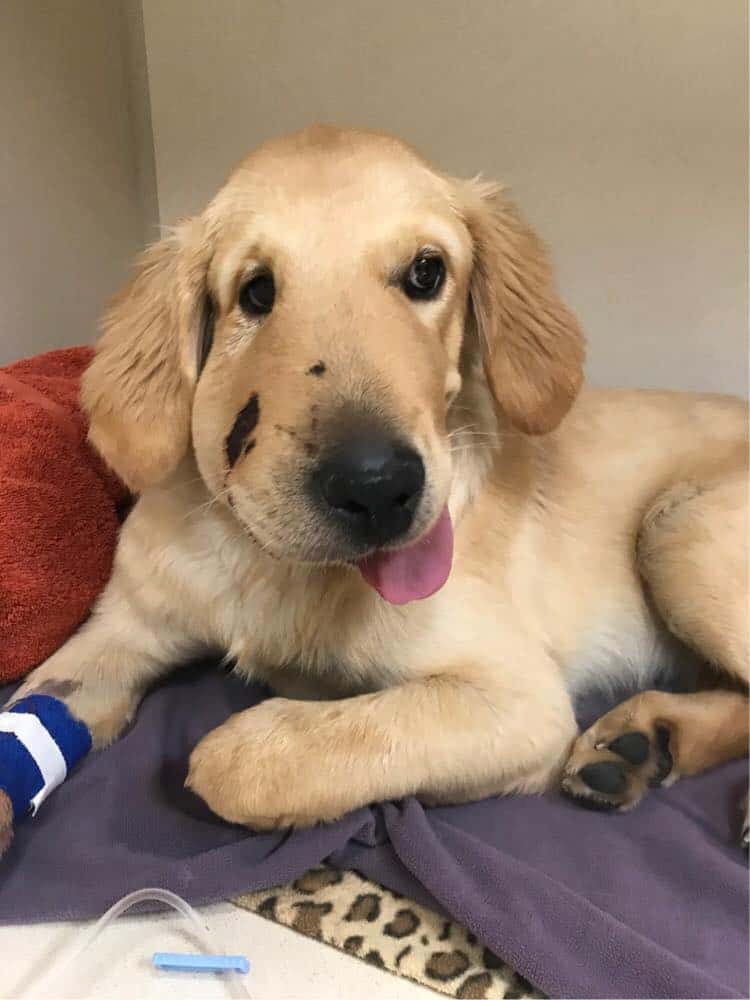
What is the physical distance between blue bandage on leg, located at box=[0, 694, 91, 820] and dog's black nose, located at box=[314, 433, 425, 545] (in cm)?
73

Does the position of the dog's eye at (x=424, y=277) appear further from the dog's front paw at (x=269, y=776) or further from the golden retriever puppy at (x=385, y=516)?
the dog's front paw at (x=269, y=776)

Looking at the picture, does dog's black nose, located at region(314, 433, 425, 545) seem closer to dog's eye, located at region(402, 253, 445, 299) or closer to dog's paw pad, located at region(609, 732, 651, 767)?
dog's eye, located at region(402, 253, 445, 299)

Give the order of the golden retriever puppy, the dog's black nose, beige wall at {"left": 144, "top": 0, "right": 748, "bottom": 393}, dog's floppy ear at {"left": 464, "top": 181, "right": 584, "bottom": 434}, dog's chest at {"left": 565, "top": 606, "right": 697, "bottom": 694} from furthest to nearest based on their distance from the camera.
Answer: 1. beige wall at {"left": 144, "top": 0, "right": 748, "bottom": 393}
2. dog's chest at {"left": 565, "top": 606, "right": 697, "bottom": 694}
3. dog's floppy ear at {"left": 464, "top": 181, "right": 584, "bottom": 434}
4. the golden retriever puppy
5. the dog's black nose

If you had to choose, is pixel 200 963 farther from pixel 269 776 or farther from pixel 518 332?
pixel 518 332

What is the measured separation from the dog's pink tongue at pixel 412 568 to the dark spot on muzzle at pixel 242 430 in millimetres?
267

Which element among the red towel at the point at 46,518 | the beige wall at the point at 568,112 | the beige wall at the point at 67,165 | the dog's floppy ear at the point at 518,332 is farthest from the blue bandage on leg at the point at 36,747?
the beige wall at the point at 568,112

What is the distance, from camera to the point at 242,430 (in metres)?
1.38

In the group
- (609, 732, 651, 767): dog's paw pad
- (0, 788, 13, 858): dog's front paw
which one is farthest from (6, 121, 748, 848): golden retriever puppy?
(0, 788, 13, 858): dog's front paw

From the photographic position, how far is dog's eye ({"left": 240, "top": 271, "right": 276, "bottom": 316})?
57.9 inches

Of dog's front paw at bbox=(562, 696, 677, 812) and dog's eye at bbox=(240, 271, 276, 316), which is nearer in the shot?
dog's eye at bbox=(240, 271, 276, 316)

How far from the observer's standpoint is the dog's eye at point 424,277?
151 centimetres

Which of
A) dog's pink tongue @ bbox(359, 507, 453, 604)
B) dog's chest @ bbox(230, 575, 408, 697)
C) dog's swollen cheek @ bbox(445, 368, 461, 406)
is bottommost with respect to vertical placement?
dog's chest @ bbox(230, 575, 408, 697)

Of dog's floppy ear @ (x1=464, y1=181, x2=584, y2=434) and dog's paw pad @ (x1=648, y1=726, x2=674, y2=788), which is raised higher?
dog's floppy ear @ (x1=464, y1=181, x2=584, y2=434)

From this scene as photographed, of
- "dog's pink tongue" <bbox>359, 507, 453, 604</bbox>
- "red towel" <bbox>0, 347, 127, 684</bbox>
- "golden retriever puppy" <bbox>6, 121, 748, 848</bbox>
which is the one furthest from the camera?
"red towel" <bbox>0, 347, 127, 684</bbox>
